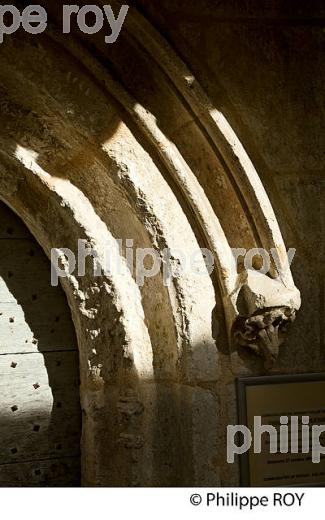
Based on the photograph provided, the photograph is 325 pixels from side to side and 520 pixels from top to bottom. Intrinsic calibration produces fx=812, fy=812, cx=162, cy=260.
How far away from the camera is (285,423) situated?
2752 mm

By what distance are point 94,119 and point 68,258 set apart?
0.50 metres

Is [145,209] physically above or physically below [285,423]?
above

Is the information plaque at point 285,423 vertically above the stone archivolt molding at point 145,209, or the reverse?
the stone archivolt molding at point 145,209

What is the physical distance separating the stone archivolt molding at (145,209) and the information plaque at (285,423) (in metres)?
0.10

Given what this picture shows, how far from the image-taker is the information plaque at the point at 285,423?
8.88 feet

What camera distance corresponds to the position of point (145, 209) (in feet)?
8.77

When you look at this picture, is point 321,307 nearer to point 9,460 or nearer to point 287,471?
point 287,471

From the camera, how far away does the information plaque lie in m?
2.71

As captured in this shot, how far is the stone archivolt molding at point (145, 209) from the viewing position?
8.67ft

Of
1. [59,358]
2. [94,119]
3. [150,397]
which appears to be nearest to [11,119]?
[94,119]

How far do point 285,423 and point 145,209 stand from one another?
0.87m

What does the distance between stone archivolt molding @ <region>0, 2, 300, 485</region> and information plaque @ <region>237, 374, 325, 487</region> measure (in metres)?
0.10

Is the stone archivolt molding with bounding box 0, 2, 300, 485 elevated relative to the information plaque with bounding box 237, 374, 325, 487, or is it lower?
elevated

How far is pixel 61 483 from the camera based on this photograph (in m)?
2.90
